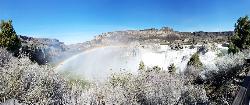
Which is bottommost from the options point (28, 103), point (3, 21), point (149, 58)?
point (149, 58)

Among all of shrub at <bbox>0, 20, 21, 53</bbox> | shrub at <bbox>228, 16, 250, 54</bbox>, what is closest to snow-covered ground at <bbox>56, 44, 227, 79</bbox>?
shrub at <bbox>228, 16, 250, 54</bbox>

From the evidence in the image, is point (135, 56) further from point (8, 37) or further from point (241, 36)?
point (8, 37)

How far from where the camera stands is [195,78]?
5759cm

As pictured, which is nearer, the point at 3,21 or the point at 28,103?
the point at 28,103

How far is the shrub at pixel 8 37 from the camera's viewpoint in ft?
236

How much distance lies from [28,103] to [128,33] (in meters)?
167

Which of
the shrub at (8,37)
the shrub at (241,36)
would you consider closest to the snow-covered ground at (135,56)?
the shrub at (241,36)

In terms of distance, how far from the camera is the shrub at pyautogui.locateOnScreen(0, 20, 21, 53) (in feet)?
236

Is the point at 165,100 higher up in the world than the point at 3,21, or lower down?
lower down

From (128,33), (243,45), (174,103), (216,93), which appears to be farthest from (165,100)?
(128,33)

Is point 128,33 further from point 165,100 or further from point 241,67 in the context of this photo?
point 165,100

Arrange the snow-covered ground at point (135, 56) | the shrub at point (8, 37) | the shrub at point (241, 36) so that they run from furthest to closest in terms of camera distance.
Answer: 1. the snow-covered ground at point (135, 56)
2. the shrub at point (241, 36)
3. the shrub at point (8, 37)

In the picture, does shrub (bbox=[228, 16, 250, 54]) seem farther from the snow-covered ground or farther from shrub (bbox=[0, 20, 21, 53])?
shrub (bbox=[0, 20, 21, 53])

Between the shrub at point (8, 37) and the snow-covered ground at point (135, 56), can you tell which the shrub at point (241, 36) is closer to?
the snow-covered ground at point (135, 56)
